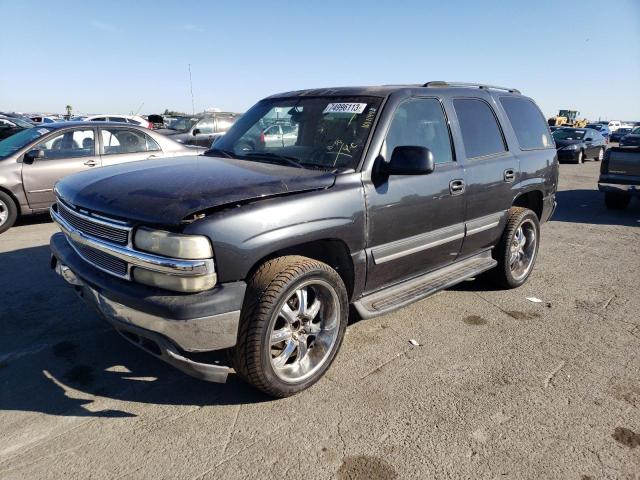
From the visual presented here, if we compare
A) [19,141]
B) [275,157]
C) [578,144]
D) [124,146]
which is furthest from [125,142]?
[578,144]

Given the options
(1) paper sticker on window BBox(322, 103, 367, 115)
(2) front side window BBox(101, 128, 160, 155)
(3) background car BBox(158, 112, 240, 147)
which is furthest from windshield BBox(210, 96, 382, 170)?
(3) background car BBox(158, 112, 240, 147)

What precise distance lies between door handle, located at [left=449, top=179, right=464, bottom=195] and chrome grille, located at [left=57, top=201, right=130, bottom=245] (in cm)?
243

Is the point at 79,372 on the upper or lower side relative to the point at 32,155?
lower

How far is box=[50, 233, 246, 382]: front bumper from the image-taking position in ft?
8.00

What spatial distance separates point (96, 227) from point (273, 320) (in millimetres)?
1189

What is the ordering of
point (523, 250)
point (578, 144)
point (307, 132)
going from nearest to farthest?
point (307, 132), point (523, 250), point (578, 144)

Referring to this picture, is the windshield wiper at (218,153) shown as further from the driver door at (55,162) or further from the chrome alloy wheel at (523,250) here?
the driver door at (55,162)

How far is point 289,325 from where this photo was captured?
2908 mm

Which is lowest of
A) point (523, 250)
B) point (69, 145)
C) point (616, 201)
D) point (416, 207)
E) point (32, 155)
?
point (616, 201)

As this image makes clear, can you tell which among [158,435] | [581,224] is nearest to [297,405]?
[158,435]

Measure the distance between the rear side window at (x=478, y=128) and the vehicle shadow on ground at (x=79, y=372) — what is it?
2.70m

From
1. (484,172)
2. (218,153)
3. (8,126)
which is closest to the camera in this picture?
(218,153)

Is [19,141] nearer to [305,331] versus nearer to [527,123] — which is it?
[305,331]

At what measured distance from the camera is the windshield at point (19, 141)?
7051 millimetres
